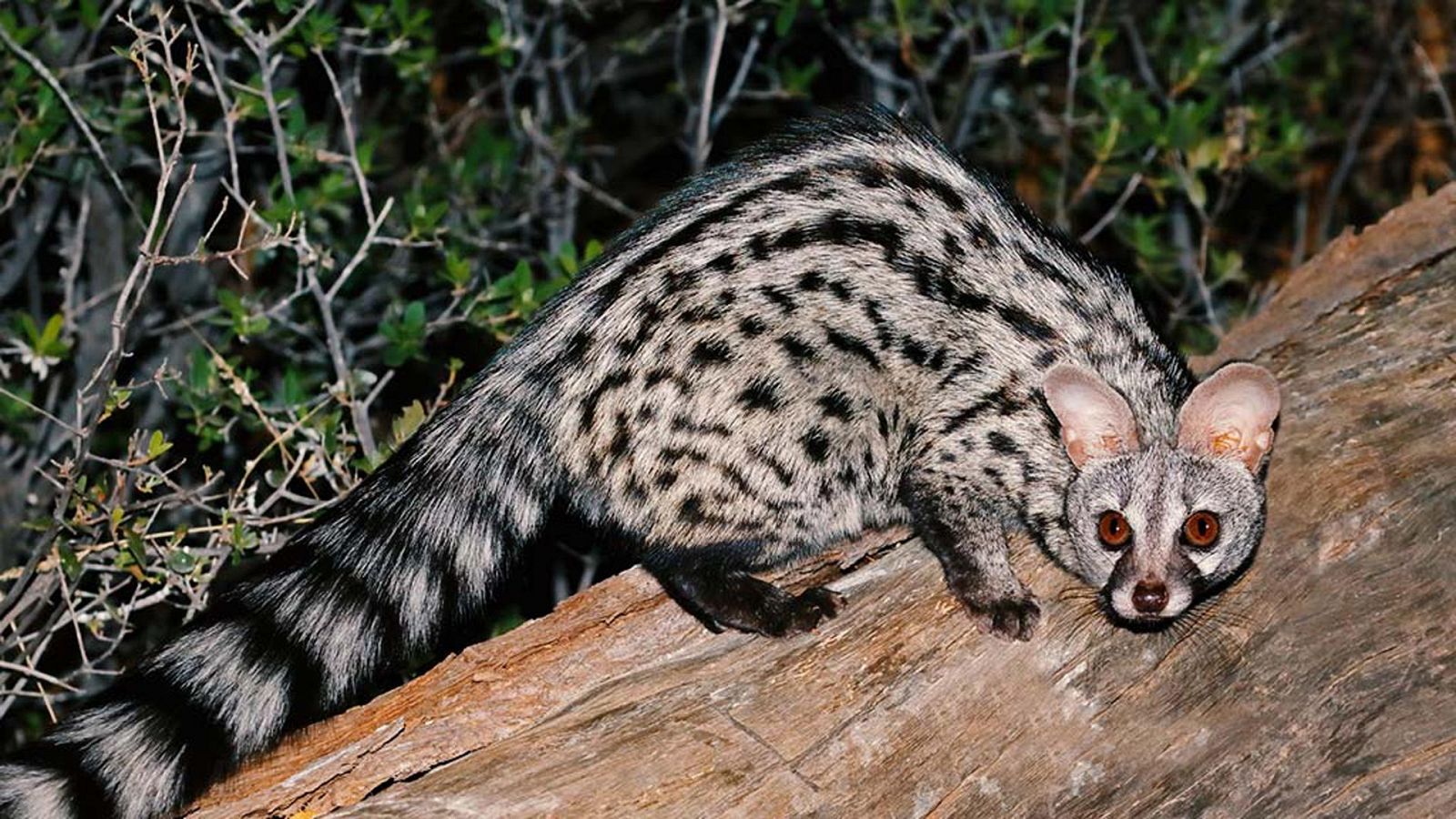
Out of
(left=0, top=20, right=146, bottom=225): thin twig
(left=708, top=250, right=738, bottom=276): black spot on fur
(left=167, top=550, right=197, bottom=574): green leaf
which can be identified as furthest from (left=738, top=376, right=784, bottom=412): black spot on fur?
(left=0, top=20, right=146, bottom=225): thin twig

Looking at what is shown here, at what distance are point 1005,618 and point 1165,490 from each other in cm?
60

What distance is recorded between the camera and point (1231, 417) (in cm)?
502

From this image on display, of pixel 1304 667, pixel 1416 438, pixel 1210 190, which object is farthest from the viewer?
pixel 1210 190

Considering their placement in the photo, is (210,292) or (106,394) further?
(210,292)

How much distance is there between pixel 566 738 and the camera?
4.63 m

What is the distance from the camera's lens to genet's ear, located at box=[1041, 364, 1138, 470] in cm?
496

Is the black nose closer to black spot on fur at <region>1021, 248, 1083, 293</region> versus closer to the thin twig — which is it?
black spot on fur at <region>1021, 248, 1083, 293</region>

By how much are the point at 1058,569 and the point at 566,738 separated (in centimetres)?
164

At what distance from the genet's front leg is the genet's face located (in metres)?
0.24

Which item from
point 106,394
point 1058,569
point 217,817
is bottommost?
point 217,817

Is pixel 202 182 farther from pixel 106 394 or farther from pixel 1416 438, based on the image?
pixel 1416 438

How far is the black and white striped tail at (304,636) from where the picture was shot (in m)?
4.48

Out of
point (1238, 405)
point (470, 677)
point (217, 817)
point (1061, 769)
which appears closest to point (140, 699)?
point (217, 817)

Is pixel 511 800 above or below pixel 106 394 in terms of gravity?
below
